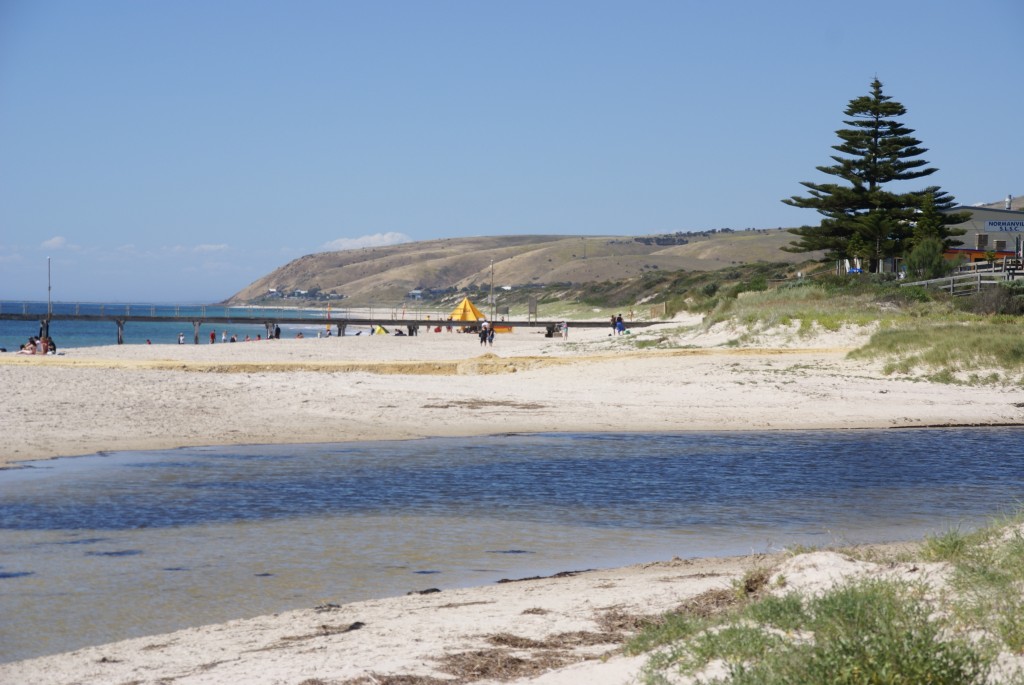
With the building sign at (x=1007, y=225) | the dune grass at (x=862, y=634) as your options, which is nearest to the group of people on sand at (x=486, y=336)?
the building sign at (x=1007, y=225)

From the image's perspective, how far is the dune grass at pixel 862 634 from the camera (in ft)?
15.3

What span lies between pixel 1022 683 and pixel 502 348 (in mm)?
46202

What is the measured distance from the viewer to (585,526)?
451 inches

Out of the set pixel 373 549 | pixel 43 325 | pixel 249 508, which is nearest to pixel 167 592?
pixel 373 549

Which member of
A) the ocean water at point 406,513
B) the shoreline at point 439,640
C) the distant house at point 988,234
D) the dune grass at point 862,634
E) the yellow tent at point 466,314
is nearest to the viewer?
the dune grass at point 862,634

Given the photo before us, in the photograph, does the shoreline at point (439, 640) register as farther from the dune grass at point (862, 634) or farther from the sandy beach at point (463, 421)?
the dune grass at point (862, 634)

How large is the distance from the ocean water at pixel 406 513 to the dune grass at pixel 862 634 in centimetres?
333

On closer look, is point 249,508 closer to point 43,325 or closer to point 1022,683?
point 1022,683

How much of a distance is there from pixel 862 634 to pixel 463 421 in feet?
53.4

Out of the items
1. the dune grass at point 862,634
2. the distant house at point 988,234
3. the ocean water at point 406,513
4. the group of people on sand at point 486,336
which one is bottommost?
the ocean water at point 406,513

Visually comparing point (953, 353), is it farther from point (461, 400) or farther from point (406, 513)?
point (406, 513)

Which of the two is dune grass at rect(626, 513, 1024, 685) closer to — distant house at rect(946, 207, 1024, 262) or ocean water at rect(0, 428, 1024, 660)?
ocean water at rect(0, 428, 1024, 660)

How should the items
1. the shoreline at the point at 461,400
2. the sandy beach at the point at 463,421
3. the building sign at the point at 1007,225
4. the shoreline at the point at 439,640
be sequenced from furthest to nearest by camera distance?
the building sign at the point at 1007,225
the shoreline at the point at 461,400
the sandy beach at the point at 463,421
the shoreline at the point at 439,640

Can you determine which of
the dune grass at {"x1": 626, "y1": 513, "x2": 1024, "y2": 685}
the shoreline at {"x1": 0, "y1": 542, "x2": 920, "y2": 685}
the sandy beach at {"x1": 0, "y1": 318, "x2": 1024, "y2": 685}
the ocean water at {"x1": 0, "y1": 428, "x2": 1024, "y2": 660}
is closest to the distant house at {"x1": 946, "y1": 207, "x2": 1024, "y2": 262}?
the sandy beach at {"x1": 0, "y1": 318, "x2": 1024, "y2": 685}
